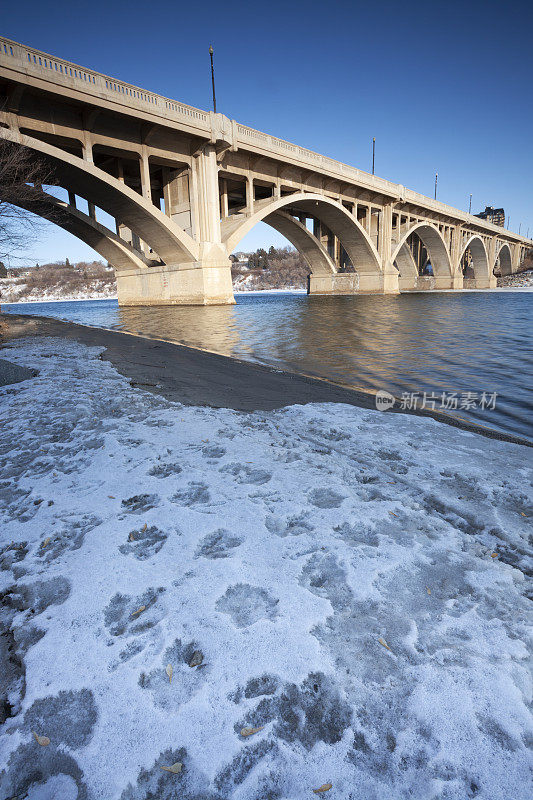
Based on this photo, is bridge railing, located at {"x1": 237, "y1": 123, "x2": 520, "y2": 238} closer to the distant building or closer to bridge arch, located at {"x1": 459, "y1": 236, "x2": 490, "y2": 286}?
bridge arch, located at {"x1": 459, "y1": 236, "x2": 490, "y2": 286}

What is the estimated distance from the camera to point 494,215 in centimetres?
11619

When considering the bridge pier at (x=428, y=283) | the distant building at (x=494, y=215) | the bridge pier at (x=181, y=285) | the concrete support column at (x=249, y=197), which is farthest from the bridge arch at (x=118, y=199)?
the distant building at (x=494, y=215)

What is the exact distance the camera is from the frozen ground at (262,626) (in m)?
1.18

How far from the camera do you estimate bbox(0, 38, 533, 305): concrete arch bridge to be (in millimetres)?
16688

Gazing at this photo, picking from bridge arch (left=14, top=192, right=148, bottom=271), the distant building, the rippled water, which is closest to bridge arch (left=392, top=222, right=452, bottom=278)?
bridge arch (left=14, top=192, right=148, bottom=271)

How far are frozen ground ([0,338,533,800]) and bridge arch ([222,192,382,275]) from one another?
83.2ft

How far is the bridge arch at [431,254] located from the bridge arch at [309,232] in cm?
1351

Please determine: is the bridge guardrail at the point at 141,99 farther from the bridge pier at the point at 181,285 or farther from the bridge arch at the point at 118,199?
the bridge pier at the point at 181,285

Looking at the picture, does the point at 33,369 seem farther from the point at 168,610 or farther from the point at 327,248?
the point at 327,248

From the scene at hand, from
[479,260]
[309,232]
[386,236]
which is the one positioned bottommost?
[386,236]

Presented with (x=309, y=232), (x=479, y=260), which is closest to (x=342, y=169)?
(x=309, y=232)

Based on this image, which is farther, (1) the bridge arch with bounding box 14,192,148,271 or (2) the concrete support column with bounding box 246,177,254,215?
(2) the concrete support column with bounding box 246,177,254,215

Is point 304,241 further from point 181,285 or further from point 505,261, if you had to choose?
point 505,261

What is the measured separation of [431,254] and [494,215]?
80835mm
